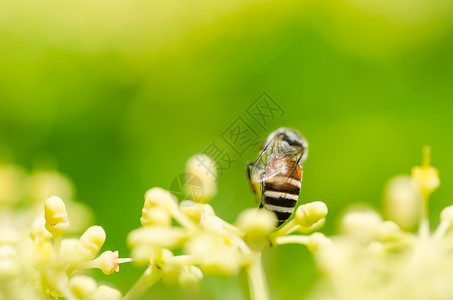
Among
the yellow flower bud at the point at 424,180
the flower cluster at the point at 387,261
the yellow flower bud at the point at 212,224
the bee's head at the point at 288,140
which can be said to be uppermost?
the bee's head at the point at 288,140

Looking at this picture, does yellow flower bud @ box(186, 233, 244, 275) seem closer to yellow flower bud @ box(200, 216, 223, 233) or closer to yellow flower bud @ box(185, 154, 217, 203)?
yellow flower bud @ box(200, 216, 223, 233)

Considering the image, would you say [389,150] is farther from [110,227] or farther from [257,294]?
[257,294]

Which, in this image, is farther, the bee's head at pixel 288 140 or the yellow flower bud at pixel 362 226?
the bee's head at pixel 288 140

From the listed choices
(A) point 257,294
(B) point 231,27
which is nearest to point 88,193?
(B) point 231,27

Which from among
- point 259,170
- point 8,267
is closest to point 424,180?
point 259,170

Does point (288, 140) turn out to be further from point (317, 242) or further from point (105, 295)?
point (105, 295)

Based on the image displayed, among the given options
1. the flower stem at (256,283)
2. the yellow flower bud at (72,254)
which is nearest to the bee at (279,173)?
the flower stem at (256,283)

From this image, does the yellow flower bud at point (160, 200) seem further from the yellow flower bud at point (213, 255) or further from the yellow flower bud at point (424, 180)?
the yellow flower bud at point (424, 180)
